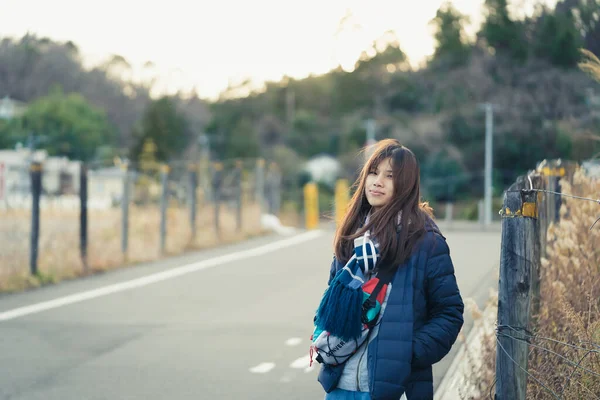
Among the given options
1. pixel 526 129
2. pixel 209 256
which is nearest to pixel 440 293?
pixel 209 256

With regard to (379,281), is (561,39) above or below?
above

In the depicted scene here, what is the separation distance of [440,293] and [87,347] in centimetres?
552

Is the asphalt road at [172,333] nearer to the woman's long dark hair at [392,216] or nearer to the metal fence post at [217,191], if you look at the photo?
the woman's long dark hair at [392,216]

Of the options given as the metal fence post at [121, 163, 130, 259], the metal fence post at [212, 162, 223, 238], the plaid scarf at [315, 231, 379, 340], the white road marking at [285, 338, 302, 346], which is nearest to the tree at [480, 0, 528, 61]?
the metal fence post at [212, 162, 223, 238]

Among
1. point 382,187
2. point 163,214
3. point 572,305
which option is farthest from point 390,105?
point 382,187

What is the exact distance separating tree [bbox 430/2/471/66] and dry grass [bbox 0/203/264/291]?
38202 millimetres

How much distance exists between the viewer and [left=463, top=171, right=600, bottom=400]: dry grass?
4.12m

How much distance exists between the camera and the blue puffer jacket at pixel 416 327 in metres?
3.14

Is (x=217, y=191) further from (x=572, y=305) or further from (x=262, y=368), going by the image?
(x=572, y=305)

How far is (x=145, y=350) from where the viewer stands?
791cm

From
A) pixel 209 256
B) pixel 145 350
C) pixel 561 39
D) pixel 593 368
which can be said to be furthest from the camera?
pixel 209 256

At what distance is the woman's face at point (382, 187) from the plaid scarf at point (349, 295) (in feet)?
0.65

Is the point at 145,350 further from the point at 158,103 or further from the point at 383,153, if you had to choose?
the point at 158,103

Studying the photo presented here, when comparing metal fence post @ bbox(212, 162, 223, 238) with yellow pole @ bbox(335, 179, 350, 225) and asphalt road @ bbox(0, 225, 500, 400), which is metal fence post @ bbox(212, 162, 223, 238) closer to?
yellow pole @ bbox(335, 179, 350, 225)
